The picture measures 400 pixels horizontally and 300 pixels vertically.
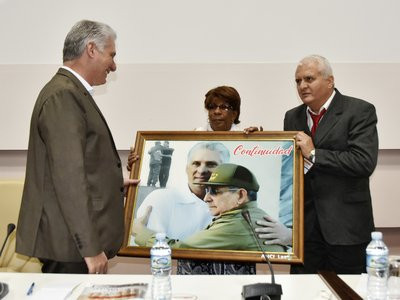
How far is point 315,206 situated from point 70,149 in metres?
1.56

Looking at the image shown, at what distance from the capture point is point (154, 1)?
392 centimetres

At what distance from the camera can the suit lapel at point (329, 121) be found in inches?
118

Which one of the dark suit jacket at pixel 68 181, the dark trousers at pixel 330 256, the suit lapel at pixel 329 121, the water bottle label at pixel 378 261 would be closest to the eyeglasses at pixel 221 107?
the suit lapel at pixel 329 121

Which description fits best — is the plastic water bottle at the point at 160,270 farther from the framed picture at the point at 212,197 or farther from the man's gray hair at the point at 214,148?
the man's gray hair at the point at 214,148

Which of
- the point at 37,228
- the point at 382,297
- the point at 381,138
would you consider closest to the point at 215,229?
the point at 37,228

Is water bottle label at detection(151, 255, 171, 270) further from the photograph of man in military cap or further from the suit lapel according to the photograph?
the suit lapel

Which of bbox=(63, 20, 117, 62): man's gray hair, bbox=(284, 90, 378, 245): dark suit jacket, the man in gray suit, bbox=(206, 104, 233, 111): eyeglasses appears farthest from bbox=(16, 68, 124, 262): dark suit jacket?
bbox=(284, 90, 378, 245): dark suit jacket

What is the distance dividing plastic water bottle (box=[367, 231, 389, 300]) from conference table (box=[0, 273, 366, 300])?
0.43 feet

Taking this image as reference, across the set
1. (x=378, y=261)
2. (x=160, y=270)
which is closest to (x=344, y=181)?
(x=378, y=261)

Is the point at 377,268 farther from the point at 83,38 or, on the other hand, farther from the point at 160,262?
the point at 83,38

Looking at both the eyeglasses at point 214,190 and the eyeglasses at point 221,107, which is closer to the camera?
the eyeglasses at point 214,190

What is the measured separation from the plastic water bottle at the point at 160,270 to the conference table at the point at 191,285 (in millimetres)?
70

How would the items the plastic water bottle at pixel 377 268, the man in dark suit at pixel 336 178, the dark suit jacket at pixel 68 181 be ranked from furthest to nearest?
the man in dark suit at pixel 336 178 → the dark suit jacket at pixel 68 181 → the plastic water bottle at pixel 377 268

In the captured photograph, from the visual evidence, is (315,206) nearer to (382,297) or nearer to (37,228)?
(382,297)
